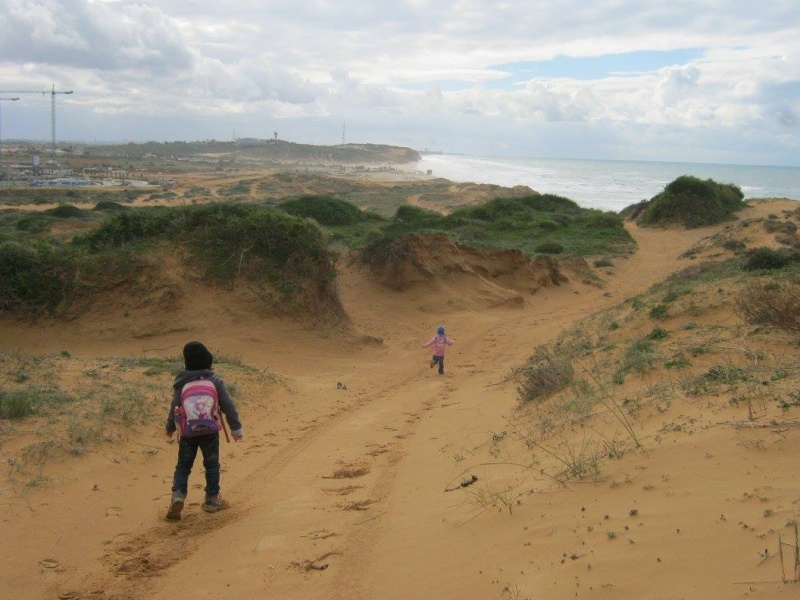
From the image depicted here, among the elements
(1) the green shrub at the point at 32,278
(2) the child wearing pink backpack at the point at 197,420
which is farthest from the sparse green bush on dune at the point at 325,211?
(2) the child wearing pink backpack at the point at 197,420

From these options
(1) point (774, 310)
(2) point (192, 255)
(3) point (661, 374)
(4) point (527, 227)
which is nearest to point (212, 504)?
(3) point (661, 374)

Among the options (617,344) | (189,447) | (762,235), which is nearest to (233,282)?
(617,344)

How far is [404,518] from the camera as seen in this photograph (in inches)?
214

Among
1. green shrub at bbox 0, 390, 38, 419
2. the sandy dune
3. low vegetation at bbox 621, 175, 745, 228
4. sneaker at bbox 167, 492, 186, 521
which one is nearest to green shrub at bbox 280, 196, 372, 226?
low vegetation at bbox 621, 175, 745, 228

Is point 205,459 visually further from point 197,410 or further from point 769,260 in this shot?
point 769,260

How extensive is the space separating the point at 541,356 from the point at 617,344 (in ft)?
3.89

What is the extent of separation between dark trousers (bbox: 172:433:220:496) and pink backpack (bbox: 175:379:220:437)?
108mm

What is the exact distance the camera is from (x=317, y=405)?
34.6ft

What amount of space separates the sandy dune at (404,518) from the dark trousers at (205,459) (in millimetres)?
289

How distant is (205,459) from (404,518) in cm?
187

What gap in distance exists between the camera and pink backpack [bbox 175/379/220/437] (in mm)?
5848

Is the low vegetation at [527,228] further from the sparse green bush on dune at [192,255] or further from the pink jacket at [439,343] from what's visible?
the pink jacket at [439,343]

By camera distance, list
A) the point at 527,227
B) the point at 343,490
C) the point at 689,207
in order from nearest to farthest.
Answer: the point at 343,490
the point at 527,227
the point at 689,207

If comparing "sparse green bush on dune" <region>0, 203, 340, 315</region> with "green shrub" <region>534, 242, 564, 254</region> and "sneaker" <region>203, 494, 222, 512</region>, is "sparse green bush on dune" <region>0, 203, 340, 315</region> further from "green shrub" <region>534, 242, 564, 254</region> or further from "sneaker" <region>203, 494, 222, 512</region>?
"green shrub" <region>534, 242, 564, 254</region>
